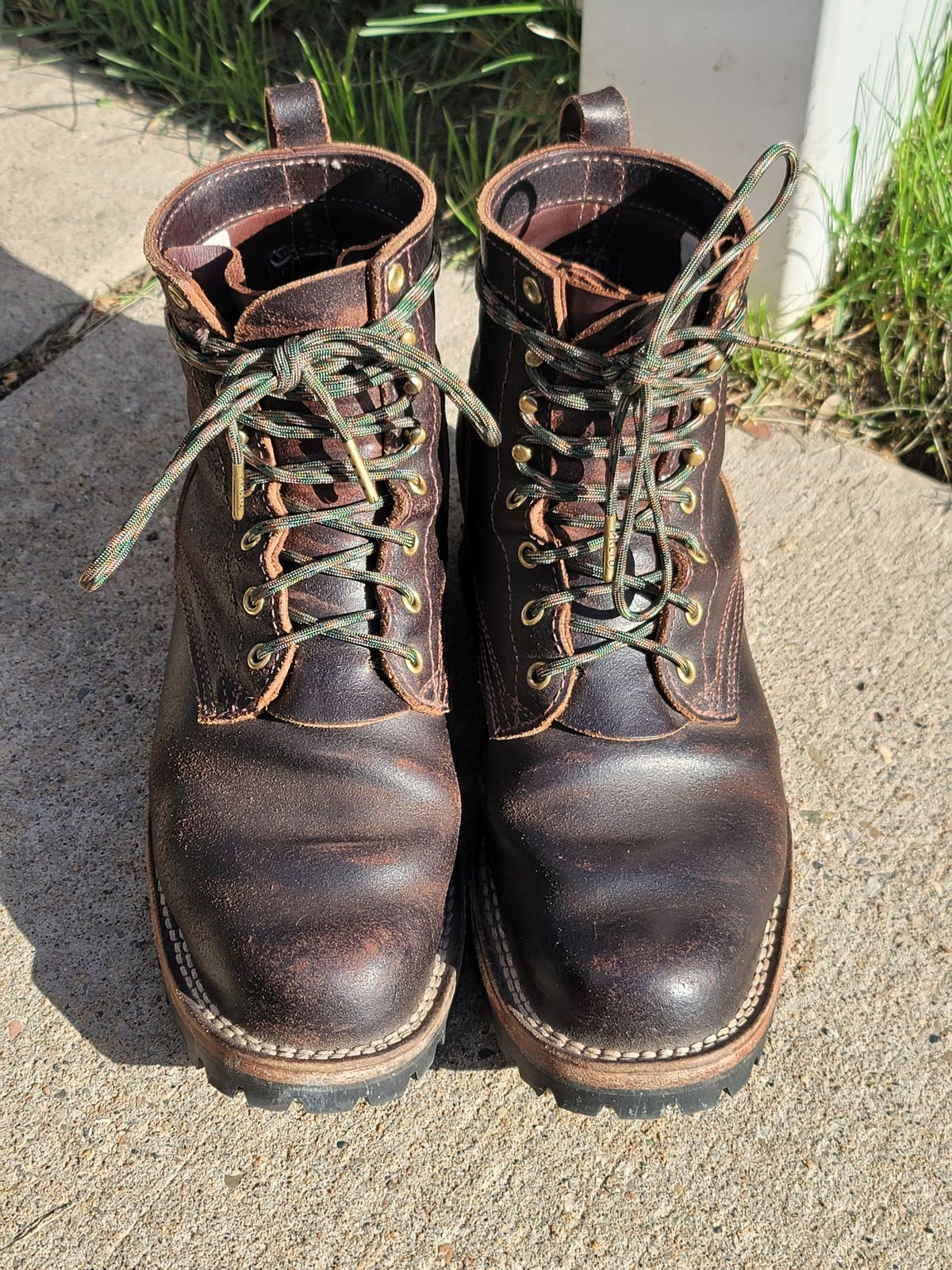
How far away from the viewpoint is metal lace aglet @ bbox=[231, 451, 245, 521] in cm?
144

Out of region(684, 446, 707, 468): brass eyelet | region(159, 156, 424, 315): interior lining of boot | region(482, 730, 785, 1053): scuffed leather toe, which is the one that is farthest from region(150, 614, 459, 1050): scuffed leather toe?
region(159, 156, 424, 315): interior lining of boot

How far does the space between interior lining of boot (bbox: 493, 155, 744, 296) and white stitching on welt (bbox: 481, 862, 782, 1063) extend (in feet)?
3.02

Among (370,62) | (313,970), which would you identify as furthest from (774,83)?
(313,970)

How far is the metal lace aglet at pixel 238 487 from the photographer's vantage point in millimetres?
1437

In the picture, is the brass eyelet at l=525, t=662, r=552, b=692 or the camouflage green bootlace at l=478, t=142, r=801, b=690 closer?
the camouflage green bootlace at l=478, t=142, r=801, b=690

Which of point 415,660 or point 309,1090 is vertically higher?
point 415,660

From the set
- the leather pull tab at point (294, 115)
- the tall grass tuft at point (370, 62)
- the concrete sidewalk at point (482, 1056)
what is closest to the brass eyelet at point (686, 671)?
the concrete sidewalk at point (482, 1056)

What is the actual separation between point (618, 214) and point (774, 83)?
0.77 meters

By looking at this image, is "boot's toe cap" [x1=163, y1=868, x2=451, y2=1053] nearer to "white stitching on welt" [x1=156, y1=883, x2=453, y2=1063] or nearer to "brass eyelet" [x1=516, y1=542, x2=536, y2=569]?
"white stitching on welt" [x1=156, y1=883, x2=453, y2=1063]

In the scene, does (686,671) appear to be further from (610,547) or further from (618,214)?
(618,214)

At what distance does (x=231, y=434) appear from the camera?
55.6 inches

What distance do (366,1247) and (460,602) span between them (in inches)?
40.6

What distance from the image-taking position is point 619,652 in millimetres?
1531

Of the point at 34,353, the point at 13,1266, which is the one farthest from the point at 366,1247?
the point at 34,353
